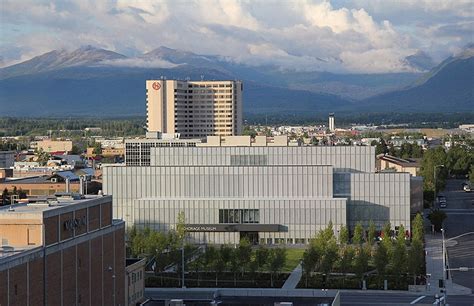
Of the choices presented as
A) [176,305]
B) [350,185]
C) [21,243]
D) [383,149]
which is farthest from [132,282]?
[383,149]

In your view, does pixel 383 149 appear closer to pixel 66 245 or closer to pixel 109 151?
pixel 109 151

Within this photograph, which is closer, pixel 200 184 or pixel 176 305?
pixel 176 305

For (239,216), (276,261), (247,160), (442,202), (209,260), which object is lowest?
(209,260)

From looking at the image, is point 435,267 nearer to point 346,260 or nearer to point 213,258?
point 346,260

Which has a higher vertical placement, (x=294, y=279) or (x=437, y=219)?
(x=437, y=219)

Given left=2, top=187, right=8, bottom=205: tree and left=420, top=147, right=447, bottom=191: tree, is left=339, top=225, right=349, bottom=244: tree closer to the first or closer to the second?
left=2, top=187, right=8, bottom=205: tree

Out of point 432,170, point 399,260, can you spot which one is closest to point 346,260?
point 399,260

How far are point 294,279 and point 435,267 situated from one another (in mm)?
11014

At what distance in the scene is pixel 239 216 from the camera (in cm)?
8981

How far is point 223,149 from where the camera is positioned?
96.7m

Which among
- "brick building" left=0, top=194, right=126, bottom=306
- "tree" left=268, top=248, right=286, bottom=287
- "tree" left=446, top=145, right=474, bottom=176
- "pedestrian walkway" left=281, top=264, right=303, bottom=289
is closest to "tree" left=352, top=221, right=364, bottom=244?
"pedestrian walkway" left=281, top=264, right=303, bottom=289

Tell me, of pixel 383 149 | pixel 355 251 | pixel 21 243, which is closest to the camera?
pixel 21 243

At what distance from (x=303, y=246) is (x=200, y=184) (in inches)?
417

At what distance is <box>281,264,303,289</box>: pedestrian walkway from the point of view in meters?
67.2
